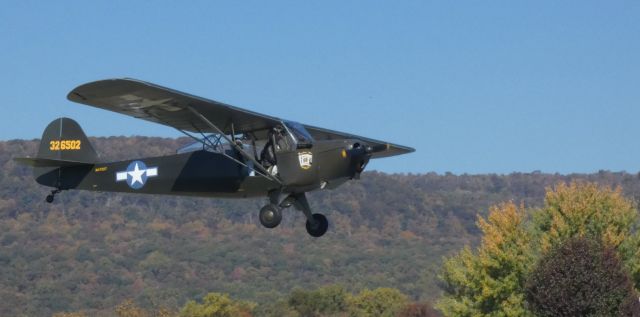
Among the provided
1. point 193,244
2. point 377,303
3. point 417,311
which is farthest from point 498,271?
point 193,244

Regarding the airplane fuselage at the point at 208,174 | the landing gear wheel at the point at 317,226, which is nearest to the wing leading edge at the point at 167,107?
the airplane fuselage at the point at 208,174

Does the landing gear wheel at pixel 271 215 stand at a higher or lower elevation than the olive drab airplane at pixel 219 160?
lower

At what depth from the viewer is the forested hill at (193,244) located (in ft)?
412

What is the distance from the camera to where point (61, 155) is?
25875 mm

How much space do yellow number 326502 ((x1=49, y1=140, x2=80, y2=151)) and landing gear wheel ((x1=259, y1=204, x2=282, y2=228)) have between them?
516 centimetres

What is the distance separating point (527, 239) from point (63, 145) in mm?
27694

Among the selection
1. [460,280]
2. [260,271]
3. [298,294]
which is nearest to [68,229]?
[260,271]

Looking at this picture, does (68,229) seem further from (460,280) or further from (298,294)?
(460,280)

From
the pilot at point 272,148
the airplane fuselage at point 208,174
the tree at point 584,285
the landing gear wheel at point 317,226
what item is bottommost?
the tree at point 584,285

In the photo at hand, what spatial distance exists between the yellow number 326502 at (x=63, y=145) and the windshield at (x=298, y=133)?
5.53 metres

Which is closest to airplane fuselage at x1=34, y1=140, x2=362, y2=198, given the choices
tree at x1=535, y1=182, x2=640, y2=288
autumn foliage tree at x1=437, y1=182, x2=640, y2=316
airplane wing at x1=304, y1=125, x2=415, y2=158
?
airplane wing at x1=304, y1=125, x2=415, y2=158

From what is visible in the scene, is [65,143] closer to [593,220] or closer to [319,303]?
[593,220]

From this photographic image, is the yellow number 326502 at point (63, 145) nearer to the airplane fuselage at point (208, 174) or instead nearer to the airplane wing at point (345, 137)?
the airplane fuselage at point (208, 174)

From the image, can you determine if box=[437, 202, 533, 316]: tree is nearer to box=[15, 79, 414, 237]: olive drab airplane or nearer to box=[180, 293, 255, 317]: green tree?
box=[15, 79, 414, 237]: olive drab airplane
